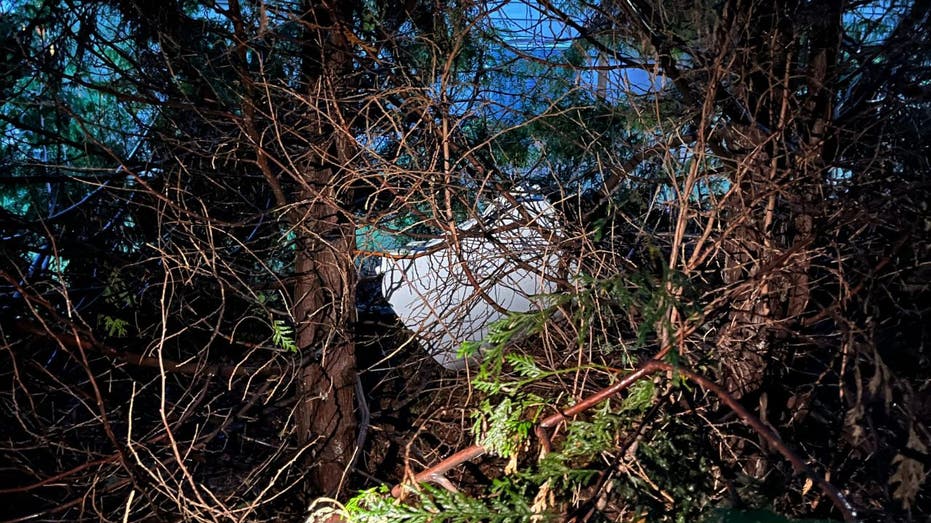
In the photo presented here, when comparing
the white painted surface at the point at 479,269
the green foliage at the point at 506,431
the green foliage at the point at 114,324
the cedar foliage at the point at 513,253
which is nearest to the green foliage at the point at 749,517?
the cedar foliage at the point at 513,253

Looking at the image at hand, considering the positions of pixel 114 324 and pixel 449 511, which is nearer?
pixel 449 511

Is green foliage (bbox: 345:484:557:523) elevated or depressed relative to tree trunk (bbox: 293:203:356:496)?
depressed

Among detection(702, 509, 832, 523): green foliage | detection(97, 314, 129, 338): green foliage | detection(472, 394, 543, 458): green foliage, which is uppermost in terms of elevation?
detection(97, 314, 129, 338): green foliage

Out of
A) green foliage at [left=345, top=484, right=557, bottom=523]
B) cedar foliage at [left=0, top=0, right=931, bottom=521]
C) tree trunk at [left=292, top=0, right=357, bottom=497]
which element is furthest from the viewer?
tree trunk at [left=292, top=0, right=357, bottom=497]

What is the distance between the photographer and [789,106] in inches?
92.1

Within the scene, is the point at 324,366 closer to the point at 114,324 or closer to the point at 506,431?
the point at 114,324

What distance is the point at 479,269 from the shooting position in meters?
2.85

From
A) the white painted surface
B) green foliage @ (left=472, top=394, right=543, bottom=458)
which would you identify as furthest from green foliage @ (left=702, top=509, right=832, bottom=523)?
the white painted surface

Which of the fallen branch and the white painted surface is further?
the white painted surface

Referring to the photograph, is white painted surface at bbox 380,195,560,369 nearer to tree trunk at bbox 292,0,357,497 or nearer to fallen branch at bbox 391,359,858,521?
tree trunk at bbox 292,0,357,497

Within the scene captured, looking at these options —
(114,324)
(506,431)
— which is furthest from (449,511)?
(114,324)

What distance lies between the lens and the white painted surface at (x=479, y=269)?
263cm

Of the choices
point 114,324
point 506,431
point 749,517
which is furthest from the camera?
point 114,324

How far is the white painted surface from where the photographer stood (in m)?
2.63
